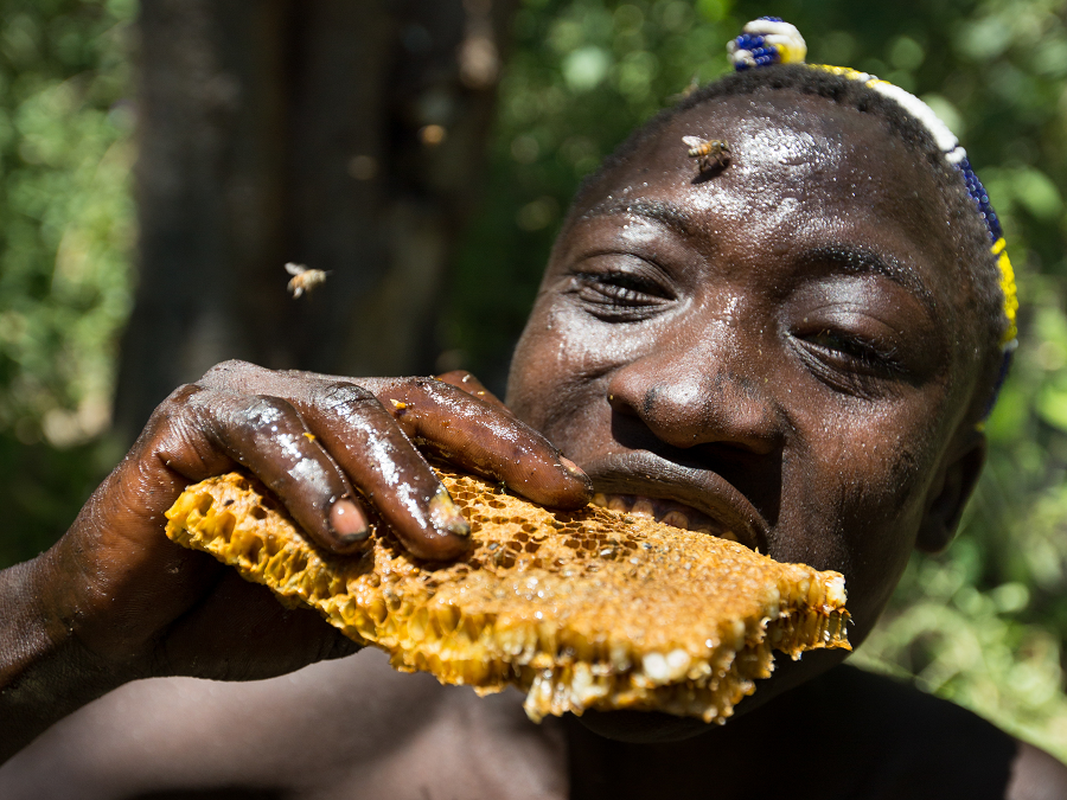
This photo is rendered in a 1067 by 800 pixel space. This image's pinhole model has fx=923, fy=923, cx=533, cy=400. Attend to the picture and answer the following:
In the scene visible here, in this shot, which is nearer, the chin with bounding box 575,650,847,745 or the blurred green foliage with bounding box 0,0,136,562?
the chin with bounding box 575,650,847,745

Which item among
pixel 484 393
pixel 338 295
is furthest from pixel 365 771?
pixel 338 295

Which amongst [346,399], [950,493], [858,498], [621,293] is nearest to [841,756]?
[950,493]

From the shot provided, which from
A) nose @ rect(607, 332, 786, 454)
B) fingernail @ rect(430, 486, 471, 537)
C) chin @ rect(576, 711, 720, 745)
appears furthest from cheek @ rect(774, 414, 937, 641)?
fingernail @ rect(430, 486, 471, 537)

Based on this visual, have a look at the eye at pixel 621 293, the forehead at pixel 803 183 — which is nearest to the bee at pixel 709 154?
the forehead at pixel 803 183

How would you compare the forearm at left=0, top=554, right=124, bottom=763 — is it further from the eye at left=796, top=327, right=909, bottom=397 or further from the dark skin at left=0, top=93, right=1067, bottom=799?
the eye at left=796, top=327, right=909, bottom=397

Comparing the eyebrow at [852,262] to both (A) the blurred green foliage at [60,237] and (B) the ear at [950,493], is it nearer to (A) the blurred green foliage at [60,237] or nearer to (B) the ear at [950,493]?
(B) the ear at [950,493]

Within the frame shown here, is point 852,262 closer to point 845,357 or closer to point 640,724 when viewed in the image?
point 845,357

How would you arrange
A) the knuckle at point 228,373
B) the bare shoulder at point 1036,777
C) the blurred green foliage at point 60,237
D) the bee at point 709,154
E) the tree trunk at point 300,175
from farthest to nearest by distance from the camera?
the blurred green foliage at point 60,237 < the tree trunk at point 300,175 < the bare shoulder at point 1036,777 < the bee at point 709,154 < the knuckle at point 228,373
